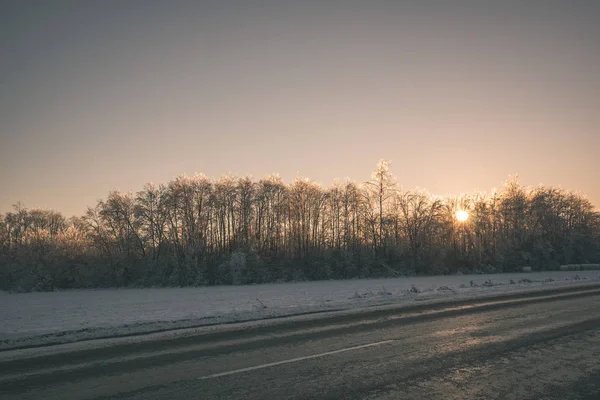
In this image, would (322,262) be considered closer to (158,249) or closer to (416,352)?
(158,249)

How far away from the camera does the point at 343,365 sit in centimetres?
664

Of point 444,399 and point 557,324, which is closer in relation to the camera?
point 444,399

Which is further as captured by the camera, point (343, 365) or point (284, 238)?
point (284, 238)

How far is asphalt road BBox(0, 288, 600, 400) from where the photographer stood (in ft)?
17.7

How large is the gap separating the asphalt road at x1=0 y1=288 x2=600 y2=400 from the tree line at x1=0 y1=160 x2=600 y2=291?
106ft

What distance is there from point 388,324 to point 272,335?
340 cm

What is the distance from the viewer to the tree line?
41.0 metres

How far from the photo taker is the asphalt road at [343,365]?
5395 millimetres

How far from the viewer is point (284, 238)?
5022 cm

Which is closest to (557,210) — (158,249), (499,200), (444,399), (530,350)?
(499,200)

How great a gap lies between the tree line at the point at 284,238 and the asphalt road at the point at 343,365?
32414 millimetres

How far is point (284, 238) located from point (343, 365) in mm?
43722

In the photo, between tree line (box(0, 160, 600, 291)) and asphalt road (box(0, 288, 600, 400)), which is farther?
tree line (box(0, 160, 600, 291))

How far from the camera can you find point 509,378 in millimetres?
5816
